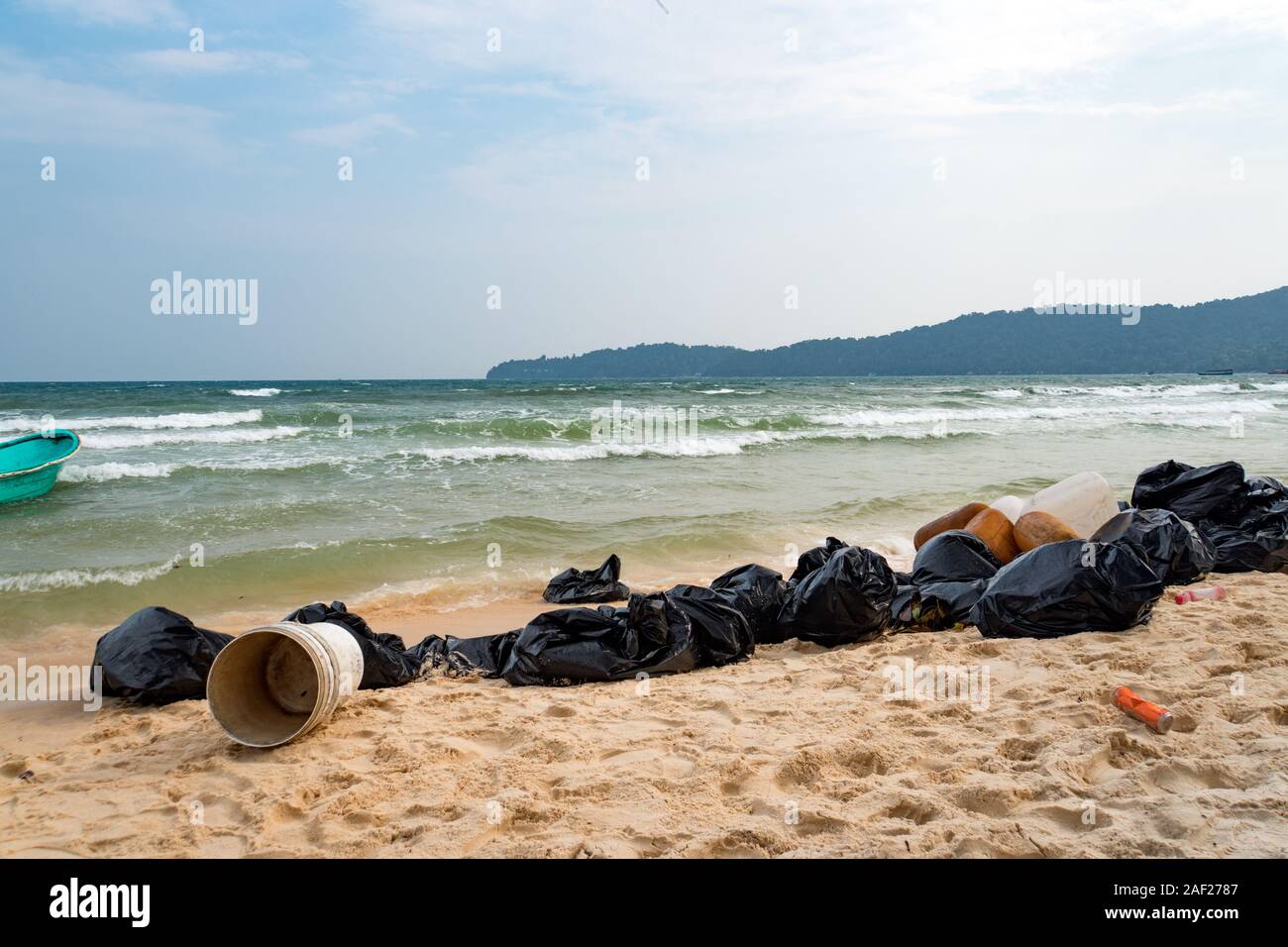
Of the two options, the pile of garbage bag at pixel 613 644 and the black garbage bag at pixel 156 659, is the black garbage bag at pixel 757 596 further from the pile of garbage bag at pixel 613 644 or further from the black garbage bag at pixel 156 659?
the black garbage bag at pixel 156 659

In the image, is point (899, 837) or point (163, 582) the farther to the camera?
point (163, 582)

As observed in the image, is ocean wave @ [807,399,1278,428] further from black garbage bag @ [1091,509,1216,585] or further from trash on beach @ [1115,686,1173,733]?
trash on beach @ [1115,686,1173,733]

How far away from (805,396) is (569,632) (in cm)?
3421

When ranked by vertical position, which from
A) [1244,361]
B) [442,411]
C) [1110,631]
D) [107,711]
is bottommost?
[107,711]

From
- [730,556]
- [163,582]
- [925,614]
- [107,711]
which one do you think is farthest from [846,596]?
[163,582]

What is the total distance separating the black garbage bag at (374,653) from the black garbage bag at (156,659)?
1.59 feet

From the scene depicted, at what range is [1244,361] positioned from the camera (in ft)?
284

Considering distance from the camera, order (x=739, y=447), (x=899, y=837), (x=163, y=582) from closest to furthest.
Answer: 1. (x=899, y=837)
2. (x=163, y=582)
3. (x=739, y=447)

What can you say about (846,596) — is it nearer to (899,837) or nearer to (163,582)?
(899,837)

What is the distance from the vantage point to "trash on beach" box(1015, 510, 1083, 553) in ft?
19.5

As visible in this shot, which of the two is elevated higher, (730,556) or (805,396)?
(805,396)

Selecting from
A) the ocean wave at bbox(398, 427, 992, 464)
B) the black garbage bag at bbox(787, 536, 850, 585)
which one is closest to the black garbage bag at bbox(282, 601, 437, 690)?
the black garbage bag at bbox(787, 536, 850, 585)

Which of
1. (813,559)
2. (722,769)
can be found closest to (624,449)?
Result: (813,559)

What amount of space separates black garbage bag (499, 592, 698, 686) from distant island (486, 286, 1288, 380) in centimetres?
8341
